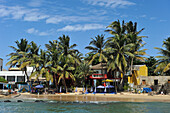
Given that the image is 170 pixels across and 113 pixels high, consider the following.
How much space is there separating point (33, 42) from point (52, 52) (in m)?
6.09

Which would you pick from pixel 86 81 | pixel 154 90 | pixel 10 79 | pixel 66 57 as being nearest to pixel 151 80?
pixel 154 90

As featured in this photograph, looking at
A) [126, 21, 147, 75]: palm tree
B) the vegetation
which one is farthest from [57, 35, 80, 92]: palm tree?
[126, 21, 147, 75]: palm tree

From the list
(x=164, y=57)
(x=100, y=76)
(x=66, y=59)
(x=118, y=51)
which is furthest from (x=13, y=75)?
(x=164, y=57)

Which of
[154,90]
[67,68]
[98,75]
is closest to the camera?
[154,90]

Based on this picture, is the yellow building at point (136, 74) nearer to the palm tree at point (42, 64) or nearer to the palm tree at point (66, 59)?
the palm tree at point (66, 59)

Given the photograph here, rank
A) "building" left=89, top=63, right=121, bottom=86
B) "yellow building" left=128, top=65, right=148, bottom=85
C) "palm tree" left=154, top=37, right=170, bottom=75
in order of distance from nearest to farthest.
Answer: "palm tree" left=154, top=37, right=170, bottom=75, "building" left=89, top=63, right=121, bottom=86, "yellow building" left=128, top=65, right=148, bottom=85

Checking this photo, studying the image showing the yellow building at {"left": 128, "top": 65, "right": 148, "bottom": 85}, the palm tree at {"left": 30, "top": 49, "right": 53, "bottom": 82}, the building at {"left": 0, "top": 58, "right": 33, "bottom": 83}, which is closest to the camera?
the palm tree at {"left": 30, "top": 49, "right": 53, "bottom": 82}

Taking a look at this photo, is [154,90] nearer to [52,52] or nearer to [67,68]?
[67,68]

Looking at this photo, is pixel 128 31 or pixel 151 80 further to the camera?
pixel 128 31

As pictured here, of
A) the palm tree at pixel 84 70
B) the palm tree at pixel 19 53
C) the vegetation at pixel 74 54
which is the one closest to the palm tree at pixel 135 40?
the vegetation at pixel 74 54

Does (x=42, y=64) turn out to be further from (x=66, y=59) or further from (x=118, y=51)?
(x=118, y=51)

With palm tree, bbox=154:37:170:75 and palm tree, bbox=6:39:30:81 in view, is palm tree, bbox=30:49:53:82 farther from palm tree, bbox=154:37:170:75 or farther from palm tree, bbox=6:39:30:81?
Result: palm tree, bbox=154:37:170:75

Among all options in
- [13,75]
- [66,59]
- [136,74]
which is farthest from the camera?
[13,75]

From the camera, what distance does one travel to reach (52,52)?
55.6 metres
